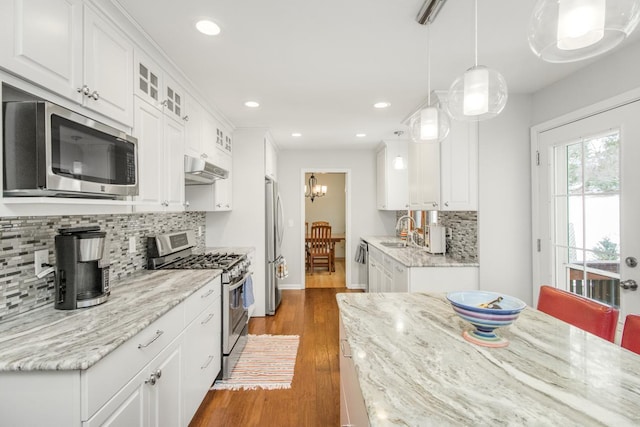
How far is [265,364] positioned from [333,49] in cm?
256

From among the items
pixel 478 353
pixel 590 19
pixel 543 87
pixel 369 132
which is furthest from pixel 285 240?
pixel 590 19

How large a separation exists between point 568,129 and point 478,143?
2.11 ft

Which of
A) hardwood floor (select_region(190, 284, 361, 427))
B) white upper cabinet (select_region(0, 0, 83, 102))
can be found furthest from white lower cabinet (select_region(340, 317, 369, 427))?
white upper cabinet (select_region(0, 0, 83, 102))

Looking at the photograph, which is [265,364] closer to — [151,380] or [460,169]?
[151,380]

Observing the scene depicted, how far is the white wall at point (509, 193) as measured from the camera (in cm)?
279

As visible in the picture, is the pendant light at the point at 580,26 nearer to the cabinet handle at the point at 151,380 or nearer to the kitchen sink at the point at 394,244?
the cabinet handle at the point at 151,380

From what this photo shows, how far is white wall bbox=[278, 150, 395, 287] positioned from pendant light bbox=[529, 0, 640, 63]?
174 inches

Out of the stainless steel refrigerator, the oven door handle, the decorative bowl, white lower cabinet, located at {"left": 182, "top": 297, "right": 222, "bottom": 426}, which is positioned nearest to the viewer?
the decorative bowl

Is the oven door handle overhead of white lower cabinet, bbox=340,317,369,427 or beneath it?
overhead

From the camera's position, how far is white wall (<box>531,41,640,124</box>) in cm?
193

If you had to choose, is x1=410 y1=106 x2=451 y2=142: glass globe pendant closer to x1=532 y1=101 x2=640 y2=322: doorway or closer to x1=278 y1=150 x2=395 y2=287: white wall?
x1=532 y1=101 x2=640 y2=322: doorway

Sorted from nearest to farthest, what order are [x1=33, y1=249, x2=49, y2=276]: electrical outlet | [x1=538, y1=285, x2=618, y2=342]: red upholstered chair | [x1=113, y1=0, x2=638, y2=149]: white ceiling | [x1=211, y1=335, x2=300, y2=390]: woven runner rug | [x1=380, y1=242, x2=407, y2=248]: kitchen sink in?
1. [x1=538, y1=285, x2=618, y2=342]: red upholstered chair
2. [x1=33, y1=249, x2=49, y2=276]: electrical outlet
3. [x1=113, y1=0, x2=638, y2=149]: white ceiling
4. [x1=211, y1=335, x2=300, y2=390]: woven runner rug
5. [x1=380, y1=242, x2=407, y2=248]: kitchen sink

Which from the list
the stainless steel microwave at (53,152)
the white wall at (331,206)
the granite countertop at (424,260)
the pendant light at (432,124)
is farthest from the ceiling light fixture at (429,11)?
the white wall at (331,206)

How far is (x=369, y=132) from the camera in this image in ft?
13.6
